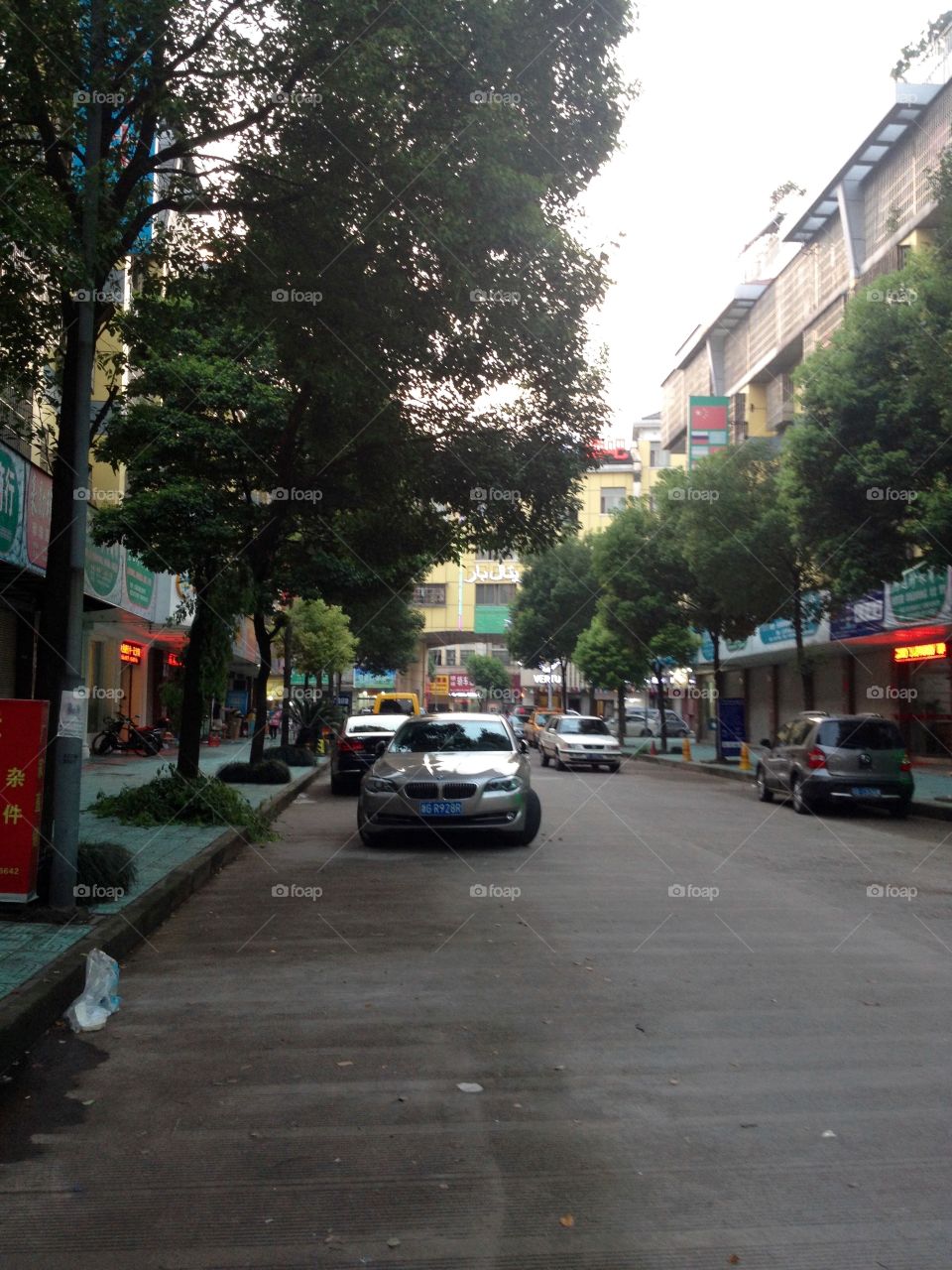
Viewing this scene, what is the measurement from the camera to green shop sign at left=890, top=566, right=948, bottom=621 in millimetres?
26469

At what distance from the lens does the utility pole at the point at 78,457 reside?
813 centimetres

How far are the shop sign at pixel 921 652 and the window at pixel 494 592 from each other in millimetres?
58035

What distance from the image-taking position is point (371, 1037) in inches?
219

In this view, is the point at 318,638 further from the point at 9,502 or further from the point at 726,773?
the point at 9,502

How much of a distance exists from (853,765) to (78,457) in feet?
45.0

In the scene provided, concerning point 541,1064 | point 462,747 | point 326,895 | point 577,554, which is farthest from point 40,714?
point 577,554

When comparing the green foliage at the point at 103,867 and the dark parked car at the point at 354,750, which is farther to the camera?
the dark parked car at the point at 354,750

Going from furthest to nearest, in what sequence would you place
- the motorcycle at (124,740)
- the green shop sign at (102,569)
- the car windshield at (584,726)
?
the car windshield at (584,726) → the motorcycle at (124,740) → the green shop sign at (102,569)

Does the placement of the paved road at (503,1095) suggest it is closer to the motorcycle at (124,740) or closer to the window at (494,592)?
the motorcycle at (124,740)

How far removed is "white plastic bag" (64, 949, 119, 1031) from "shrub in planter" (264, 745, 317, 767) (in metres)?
20.9

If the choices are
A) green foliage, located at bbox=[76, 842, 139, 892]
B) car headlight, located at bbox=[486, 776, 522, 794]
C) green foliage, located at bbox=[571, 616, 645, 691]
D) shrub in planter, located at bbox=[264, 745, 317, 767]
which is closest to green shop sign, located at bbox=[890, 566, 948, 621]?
shrub in planter, located at bbox=[264, 745, 317, 767]

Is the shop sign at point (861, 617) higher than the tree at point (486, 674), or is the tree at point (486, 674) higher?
the tree at point (486, 674)

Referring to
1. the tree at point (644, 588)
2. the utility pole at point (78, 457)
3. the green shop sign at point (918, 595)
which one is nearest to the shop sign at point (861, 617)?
the green shop sign at point (918, 595)

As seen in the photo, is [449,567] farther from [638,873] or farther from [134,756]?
[638,873]
